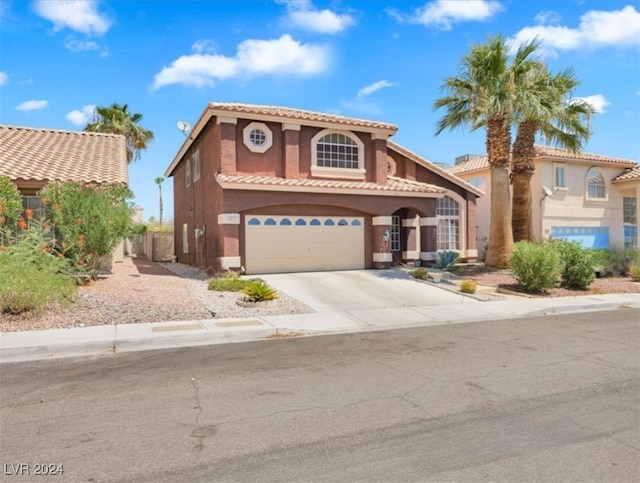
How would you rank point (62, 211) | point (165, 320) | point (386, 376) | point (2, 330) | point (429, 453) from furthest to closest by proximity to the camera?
1. point (62, 211)
2. point (165, 320)
3. point (2, 330)
4. point (386, 376)
5. point (429, 453)

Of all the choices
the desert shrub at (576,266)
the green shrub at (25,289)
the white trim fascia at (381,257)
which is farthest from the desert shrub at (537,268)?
the green shrub at (25,289)

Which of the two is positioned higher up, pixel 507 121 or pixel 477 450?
pixel 507 121

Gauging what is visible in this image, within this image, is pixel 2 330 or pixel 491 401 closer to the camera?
pixel 491 401

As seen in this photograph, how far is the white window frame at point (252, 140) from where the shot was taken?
1859cm

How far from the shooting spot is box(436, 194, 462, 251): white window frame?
79.8 feet

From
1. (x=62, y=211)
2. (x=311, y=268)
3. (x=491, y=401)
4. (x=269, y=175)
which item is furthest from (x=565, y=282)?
(x=62, y=211)

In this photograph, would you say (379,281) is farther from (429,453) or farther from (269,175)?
(429,453)

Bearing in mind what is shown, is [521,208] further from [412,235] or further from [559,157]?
[559,157]

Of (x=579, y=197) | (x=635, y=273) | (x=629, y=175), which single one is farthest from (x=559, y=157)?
(x=635, y=273)

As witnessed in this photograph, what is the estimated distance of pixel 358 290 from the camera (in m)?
15.2

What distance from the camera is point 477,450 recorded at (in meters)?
4.27

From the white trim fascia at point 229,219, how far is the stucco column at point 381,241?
6038 mm

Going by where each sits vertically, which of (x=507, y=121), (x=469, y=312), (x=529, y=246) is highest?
(x=507, y=121)

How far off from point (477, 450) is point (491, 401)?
56.2 inches
